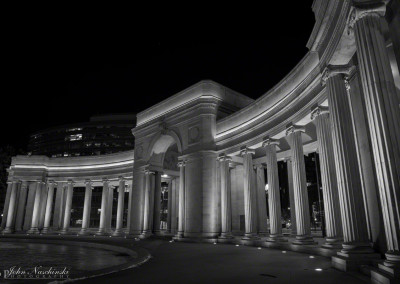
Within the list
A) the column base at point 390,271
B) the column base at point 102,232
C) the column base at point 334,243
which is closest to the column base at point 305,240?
the column base at point 334,243

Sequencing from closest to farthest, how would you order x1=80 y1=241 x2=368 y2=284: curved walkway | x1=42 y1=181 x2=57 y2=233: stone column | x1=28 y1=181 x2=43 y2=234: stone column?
x1=80 y1=241 x2=368 y2=284: curved walkway
x1=28 y1=181 x2=43 y2=234: stone column
x1=42 y1=181 x2=57 y2=233: stone column

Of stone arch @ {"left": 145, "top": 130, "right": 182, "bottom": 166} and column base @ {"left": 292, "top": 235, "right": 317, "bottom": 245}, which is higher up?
stone arch @ {"left": 145, "top": 130, "right": 182, "bottom": 166}

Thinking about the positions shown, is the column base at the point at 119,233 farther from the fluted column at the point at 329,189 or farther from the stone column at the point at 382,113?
the stone column at the point at 382,113

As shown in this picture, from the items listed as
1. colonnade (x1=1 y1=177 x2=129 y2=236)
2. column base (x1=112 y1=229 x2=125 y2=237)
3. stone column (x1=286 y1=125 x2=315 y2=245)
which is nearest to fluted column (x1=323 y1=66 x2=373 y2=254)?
stone column (x1=286 y1=125 x2=315 y2=245)

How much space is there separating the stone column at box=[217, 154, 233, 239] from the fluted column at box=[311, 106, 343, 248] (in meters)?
16.7

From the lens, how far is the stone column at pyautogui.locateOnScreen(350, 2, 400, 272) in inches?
444

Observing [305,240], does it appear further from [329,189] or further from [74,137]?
[74,137]

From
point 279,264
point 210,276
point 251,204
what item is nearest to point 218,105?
point 251,204

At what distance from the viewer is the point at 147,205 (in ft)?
151

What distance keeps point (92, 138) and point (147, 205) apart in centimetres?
10118

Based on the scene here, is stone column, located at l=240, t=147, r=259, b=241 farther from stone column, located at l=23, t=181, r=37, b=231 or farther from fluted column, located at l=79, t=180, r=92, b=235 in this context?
stone column, located at l=23, t=181, r=37, b=231

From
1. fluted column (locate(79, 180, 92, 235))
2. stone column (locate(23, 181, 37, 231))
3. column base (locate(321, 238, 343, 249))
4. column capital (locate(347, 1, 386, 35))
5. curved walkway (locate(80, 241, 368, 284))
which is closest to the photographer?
curved walkway (locate(80, 241, 368, 284))

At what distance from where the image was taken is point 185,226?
3850 cm

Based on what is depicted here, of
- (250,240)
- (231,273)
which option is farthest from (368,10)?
(250,240)
